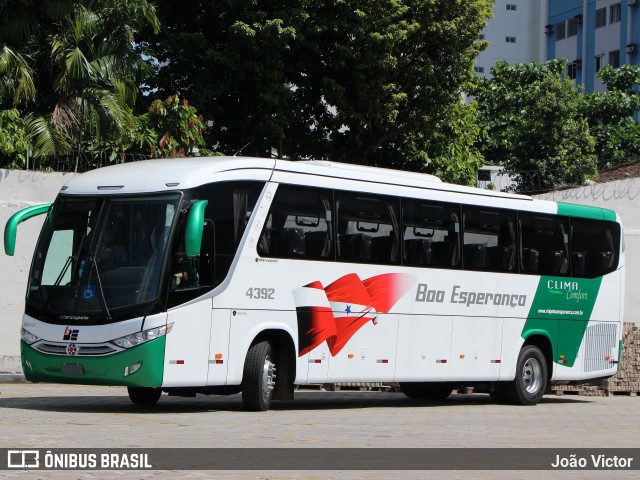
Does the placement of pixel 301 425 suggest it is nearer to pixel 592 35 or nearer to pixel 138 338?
pixel 138 338

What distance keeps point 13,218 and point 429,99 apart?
26.1 metres

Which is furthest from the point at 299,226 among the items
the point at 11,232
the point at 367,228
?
the point at 11,232

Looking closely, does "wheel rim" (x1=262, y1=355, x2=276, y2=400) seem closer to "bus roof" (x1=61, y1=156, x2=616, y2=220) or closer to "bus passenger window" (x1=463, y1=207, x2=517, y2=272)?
"bus roof" (x1=61, y1=156, x2=616, y2=220)

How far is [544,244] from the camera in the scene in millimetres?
21078

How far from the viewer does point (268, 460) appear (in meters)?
10.4

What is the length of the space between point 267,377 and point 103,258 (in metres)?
2.72

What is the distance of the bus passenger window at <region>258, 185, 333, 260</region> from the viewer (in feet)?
53.6

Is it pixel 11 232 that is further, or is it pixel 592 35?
pixel 592 35

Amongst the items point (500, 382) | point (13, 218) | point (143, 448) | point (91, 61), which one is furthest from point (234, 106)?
point (143, 448)

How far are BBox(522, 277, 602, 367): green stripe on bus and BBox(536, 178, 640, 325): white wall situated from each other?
6484 mm

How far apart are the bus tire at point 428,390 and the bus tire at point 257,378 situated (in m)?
5.49

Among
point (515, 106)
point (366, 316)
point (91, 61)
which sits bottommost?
point (366, 316)

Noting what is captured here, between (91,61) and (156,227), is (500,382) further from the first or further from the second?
(91,61)
